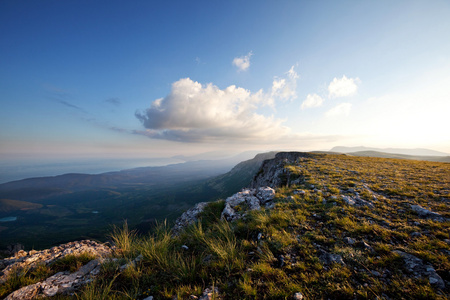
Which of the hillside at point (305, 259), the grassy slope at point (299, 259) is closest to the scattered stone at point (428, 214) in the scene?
the hillside at point (305, 259)

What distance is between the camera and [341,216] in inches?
278

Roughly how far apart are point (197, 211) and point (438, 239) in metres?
11.4

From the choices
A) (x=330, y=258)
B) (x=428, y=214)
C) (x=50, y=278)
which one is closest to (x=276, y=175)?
(x=428, y=214)

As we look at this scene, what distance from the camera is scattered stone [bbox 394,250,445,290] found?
3.55 metres

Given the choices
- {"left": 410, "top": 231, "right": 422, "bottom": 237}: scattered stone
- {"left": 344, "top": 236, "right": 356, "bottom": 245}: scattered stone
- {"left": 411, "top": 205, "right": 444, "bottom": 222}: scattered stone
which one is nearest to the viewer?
{"left": 344, "top": 236, "right": 356, "bottom": 245}: scattered stone

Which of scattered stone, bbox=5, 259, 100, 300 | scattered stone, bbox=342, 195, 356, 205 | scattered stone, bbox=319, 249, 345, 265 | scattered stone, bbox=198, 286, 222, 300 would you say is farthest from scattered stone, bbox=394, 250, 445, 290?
scattered stone, bbox=5, 259, 100, 300

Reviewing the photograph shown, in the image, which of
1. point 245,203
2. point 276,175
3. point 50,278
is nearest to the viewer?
point 50,278

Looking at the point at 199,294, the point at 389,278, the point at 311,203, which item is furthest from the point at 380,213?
the point at 199,294

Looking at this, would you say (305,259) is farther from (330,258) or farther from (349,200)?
(349,200)

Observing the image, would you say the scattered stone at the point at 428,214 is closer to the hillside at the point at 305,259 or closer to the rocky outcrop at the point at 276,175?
the hillside at the point at 305,259

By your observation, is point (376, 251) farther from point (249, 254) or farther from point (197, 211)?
point (197, 211)

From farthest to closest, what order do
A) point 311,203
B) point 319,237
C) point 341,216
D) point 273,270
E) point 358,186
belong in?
1. point 358,186
2. point 311,203
3. point 341,216
4. point 319,237
5. point 273,270

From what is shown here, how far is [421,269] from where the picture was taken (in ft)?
12.9

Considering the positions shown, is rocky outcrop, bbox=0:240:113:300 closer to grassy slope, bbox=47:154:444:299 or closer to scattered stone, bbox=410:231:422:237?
grassy slope, bbox=47:154:444:299
